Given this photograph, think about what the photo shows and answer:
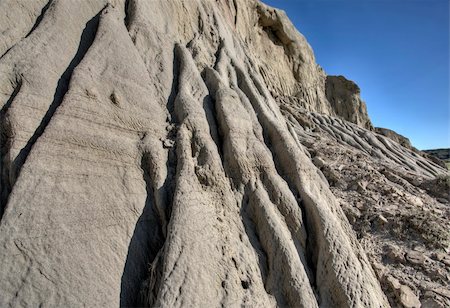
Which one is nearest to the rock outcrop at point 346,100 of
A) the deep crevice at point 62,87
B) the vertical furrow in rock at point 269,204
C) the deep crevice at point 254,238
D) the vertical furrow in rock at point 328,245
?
the vertical furrow in rock at point 328,245

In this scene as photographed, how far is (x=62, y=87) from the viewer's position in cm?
511

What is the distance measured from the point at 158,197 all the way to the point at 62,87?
104 inches

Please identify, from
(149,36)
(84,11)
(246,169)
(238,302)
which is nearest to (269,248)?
(238,302)

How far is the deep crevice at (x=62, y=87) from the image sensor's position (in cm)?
415

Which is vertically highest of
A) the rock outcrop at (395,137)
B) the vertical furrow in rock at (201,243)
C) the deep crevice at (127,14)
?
the rock outcrop at (395,137)

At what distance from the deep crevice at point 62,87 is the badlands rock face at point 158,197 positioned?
30mm

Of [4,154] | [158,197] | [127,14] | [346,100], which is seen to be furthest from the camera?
[346,100]

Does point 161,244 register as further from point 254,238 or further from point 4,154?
point 4,154

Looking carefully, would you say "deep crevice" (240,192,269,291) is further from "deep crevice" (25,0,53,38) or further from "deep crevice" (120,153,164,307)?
"deep crevice" (25,0,53,38)

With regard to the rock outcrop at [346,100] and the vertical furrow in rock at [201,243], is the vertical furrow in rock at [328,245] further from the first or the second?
the rock outcrop at [346,100]

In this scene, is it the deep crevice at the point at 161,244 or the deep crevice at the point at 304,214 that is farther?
the deep crevice at the point at 304,214

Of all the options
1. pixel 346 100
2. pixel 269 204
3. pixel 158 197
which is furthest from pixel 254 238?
pixel 346 100

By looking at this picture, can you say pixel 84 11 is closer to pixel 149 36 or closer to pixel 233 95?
pixel 149 36

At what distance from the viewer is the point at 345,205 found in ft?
23.5
